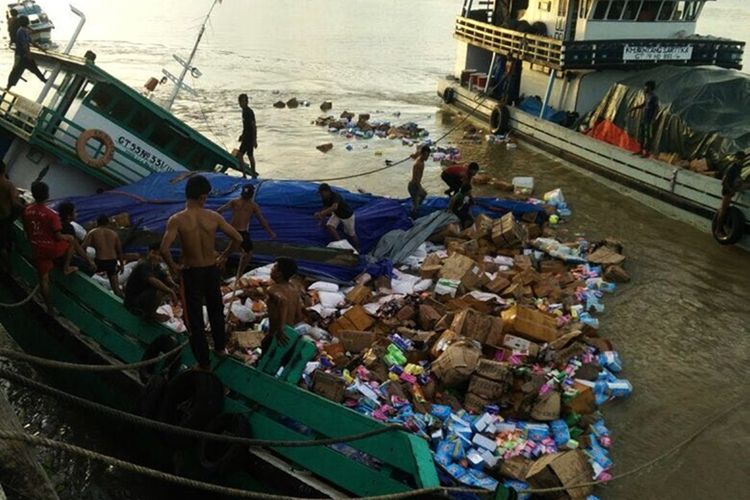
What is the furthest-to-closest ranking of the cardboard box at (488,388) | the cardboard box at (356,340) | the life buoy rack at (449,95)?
the life buoy rack at (449,95) < the cardboard box at (356,340) < the cardboard box at (488,388)

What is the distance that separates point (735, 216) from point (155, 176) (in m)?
10.0

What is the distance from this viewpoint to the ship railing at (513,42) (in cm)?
1711

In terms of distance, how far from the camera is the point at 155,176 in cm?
1085

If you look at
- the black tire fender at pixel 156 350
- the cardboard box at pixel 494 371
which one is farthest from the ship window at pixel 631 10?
the black tire fender at pixel 156 350

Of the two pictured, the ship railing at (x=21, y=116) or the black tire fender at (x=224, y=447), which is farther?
the ship railing at (x=21, y=116)

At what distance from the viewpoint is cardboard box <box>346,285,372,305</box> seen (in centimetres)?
847

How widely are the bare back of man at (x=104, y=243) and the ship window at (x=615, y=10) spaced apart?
14244 millimetres

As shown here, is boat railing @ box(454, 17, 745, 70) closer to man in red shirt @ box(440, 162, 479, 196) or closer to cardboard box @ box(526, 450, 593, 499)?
man in red shirt @ box(440, 162, 479, 196)

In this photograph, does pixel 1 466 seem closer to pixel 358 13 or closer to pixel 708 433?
pixel 708 433

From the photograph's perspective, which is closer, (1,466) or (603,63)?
(1,466)

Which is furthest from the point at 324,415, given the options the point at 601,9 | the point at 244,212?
the point at 601,9

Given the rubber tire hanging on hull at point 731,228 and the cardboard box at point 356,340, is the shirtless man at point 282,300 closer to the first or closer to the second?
the cardboard box at point 356,340

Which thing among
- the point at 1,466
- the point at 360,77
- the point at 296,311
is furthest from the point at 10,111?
the point at 360,77

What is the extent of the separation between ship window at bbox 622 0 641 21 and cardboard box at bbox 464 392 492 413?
14.2m
